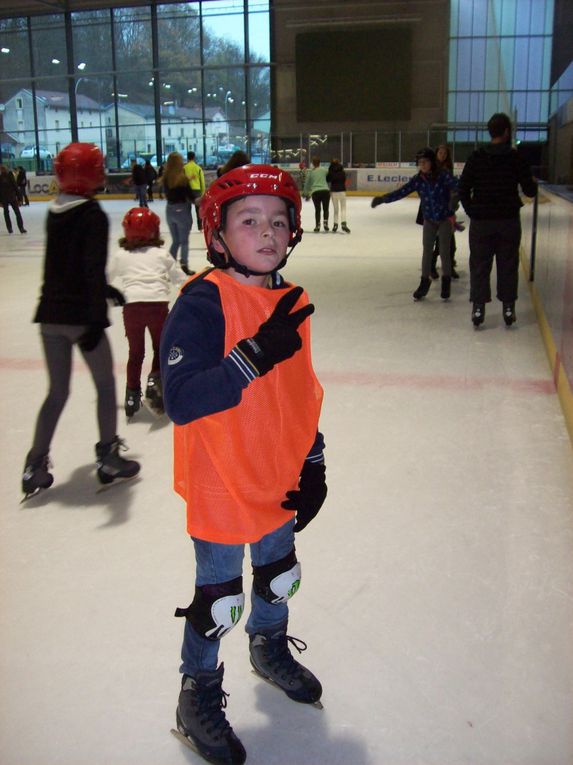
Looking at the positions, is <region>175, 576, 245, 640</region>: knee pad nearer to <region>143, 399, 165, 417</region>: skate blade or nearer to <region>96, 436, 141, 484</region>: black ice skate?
<region>96, 436, 141, 484</region>: black ice skate

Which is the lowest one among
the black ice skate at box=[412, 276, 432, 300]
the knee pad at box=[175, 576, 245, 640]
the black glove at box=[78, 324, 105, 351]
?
the knee pad at box=[175, 576, 245, 640]

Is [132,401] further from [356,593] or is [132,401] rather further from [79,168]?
[356,593]

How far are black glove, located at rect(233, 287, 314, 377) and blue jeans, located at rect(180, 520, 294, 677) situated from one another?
1.37 ft

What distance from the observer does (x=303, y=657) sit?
193cm

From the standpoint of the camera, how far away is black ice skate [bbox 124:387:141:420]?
3.78m

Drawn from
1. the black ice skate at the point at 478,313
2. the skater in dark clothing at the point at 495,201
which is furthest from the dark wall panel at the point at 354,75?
the black ice skate at the point at 478,313

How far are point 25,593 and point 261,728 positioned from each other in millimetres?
897

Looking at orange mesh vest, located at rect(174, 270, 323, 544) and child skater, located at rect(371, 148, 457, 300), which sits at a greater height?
child skater, located at rect(371, 148, 457, 300)

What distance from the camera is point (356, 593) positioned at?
2201 mm

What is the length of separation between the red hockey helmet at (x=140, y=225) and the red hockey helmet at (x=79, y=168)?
2.82 ft

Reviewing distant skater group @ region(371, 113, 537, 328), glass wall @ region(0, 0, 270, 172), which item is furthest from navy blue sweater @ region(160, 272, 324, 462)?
glass wall @ region(0, 0, 270, 172)

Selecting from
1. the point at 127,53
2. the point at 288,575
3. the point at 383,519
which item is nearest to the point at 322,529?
the point at 383,519

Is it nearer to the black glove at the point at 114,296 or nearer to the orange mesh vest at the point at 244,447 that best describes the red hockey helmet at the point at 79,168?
the black glove at the point at 114,296

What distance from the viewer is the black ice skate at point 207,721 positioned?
157cm
